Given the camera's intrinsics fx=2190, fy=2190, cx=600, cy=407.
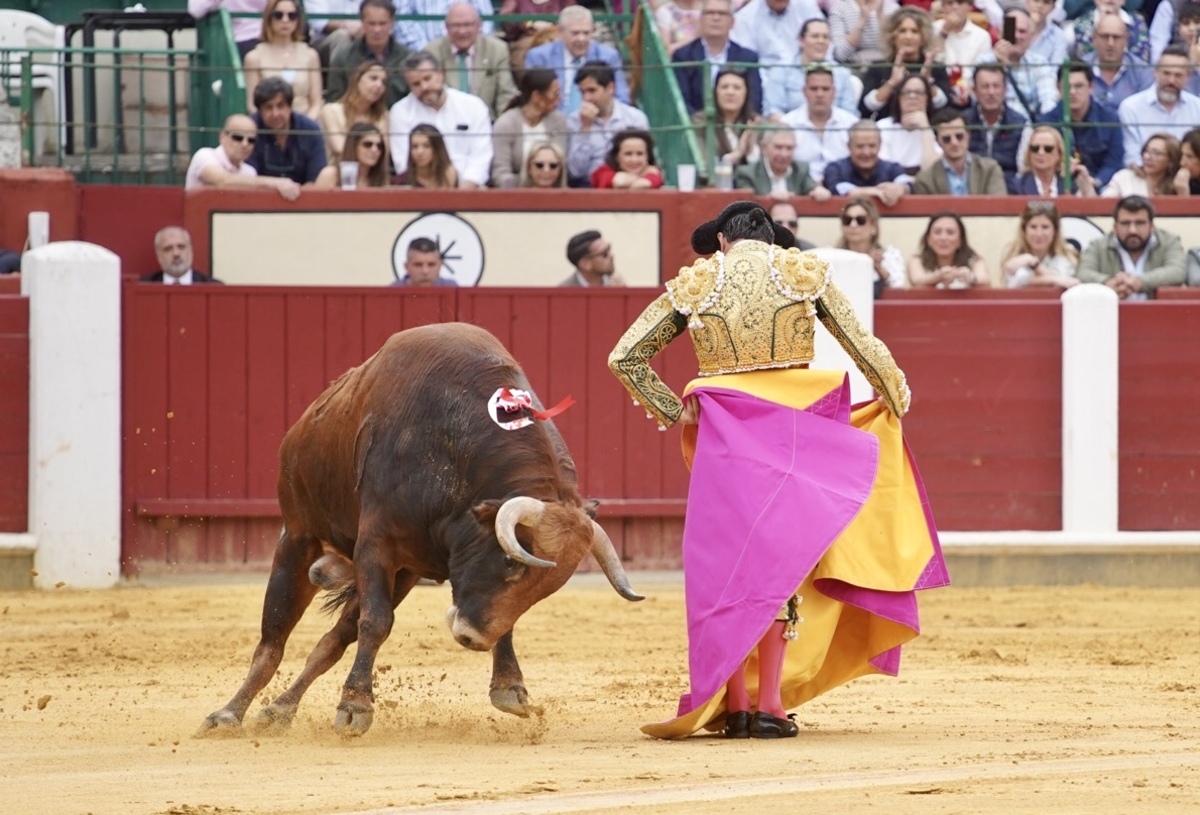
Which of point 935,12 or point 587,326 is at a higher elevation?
point 935,12

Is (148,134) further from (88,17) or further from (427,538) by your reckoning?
(427,538)

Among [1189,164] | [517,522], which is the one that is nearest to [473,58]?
[1189,164]

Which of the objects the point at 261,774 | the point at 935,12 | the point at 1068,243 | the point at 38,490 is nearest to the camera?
the point at 261,774

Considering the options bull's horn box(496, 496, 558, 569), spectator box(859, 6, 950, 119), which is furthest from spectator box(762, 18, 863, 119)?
bull's horn box(496, 496, 558, 569)

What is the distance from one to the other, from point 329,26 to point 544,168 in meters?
1.58

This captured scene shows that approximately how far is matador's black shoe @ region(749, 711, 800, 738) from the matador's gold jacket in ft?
2.56

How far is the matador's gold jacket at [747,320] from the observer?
5.54 metres

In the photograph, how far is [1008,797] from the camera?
4453 mm

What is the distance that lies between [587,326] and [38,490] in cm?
256

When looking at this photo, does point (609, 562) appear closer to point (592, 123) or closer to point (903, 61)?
point (592, 123)

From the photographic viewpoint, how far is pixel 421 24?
11.7 m

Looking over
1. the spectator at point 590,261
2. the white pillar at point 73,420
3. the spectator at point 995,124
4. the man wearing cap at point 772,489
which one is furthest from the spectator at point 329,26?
the man wearing cap at point 772,489

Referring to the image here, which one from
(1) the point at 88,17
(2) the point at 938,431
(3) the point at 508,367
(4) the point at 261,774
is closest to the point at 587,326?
(2) the point at 938,431

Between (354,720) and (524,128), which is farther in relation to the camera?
(524,128)
